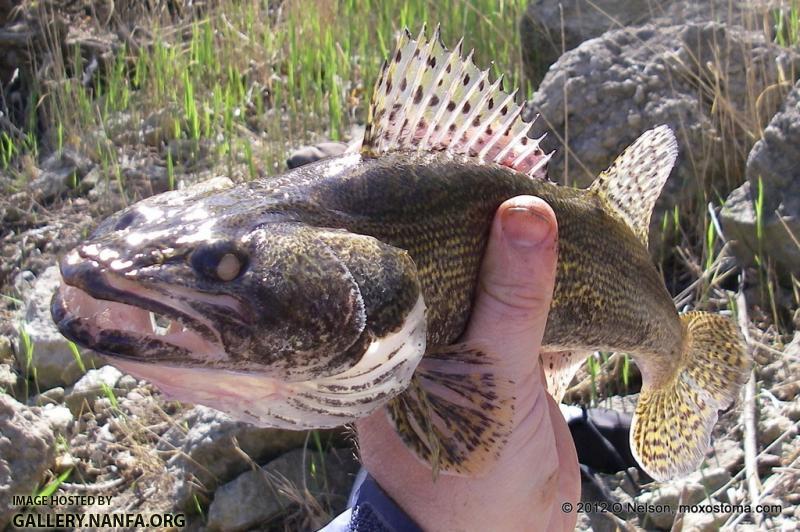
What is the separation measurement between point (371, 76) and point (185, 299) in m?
4.62

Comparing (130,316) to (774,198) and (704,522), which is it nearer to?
(704,522)

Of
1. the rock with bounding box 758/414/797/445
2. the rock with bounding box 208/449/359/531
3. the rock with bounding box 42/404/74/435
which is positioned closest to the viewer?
the rock with bounding box 758/414/797/445

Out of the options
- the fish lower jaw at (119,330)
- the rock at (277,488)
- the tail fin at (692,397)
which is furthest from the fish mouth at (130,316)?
the rock at (277,488)

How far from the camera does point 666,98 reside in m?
4.61

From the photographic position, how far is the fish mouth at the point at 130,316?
1.45 m

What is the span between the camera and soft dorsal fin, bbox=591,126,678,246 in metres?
2.65

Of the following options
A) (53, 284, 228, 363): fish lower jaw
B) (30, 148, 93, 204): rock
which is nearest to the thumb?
(53, 284, 228, 363): fish lower jaw

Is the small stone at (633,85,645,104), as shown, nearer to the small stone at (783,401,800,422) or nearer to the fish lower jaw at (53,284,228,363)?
the small stone at (783,401,800,422)

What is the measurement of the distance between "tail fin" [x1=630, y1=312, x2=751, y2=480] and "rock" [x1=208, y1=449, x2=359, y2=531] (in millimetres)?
1297

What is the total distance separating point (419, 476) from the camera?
7.81 ft

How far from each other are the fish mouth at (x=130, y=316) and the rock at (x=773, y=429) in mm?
2630

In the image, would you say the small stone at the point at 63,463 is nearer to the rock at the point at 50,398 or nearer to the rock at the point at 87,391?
the rock at the point at 87,391

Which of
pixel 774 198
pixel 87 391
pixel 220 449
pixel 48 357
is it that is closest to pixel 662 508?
pixel 774 198

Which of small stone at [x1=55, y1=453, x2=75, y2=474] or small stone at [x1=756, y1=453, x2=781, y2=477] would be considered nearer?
small stone at [x1=756, y1=453, x2=781, y2=477]
